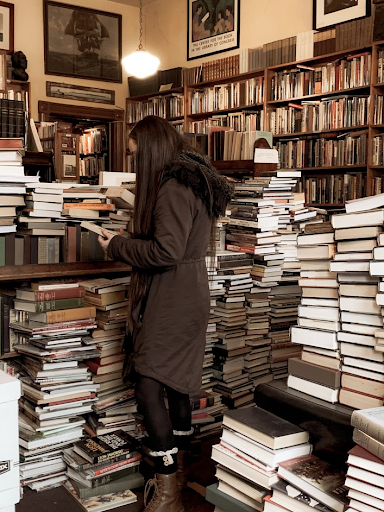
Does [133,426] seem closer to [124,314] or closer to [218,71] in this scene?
[124,314]

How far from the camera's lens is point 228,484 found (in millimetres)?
1854

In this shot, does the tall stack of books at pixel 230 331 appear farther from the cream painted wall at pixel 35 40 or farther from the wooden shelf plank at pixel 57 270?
the cream painted wall at pixel 35 40

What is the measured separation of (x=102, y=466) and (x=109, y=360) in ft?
1.42

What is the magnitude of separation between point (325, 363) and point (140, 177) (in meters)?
0.87

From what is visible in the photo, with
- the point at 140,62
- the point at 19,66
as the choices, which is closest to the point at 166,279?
the point at 140,62

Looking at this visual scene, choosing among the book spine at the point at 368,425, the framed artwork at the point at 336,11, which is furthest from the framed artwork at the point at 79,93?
the book spine at the point at 368,425

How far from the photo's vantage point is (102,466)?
2268mm

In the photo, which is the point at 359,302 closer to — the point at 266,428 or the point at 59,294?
the point at 266,428

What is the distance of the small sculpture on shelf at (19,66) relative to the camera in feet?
20.3

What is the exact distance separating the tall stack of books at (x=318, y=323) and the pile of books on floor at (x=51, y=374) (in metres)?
0.96

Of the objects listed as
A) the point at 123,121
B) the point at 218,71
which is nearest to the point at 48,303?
the point at 218,71

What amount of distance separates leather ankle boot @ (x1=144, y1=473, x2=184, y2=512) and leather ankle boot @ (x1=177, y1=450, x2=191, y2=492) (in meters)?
0.18

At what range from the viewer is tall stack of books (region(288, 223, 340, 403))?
1744 millimetres

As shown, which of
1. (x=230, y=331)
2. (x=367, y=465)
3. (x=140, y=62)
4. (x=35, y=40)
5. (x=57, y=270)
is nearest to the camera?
(x=367, y=465)
